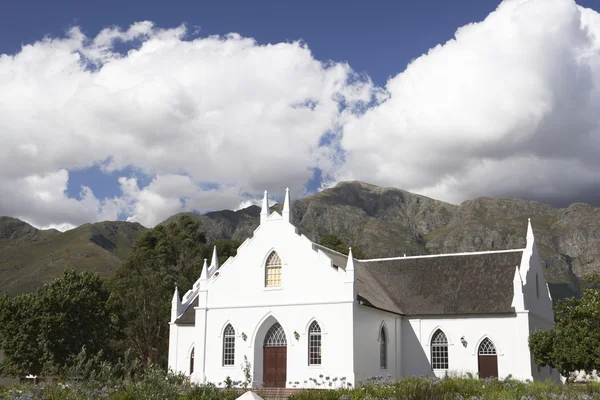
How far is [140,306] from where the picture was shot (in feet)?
190

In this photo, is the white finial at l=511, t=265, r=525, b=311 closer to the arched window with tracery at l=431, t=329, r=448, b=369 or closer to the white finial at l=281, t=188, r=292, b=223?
the arched window with tracery at l=431, t=329, r=448, b=369

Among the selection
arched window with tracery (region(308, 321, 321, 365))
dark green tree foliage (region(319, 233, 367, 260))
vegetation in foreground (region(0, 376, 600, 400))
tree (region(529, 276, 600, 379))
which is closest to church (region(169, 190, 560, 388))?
arched window with tracery (region(308, 321, 321, 365))

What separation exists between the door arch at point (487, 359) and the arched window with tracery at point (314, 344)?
9691mm

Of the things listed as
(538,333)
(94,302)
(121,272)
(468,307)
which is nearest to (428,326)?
(468,307)

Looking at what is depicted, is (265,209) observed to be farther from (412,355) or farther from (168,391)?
(168,391)

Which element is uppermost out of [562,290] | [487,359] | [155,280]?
[562,290]

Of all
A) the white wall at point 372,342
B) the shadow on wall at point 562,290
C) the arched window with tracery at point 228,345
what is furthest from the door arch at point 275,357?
the shadow on wall at point 562,290

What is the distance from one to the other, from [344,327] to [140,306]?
30218mm

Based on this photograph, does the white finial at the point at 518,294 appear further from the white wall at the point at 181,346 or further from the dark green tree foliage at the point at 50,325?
the dark green tree foliage at the point at 50,325

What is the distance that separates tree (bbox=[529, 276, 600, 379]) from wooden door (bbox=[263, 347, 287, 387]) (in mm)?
13900

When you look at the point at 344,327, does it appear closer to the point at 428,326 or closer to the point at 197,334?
the point at 428,326

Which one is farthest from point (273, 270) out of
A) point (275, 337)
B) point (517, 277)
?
point (517, 277)

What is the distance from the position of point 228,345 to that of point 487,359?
15.4 meters

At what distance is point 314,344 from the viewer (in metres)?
34.8
